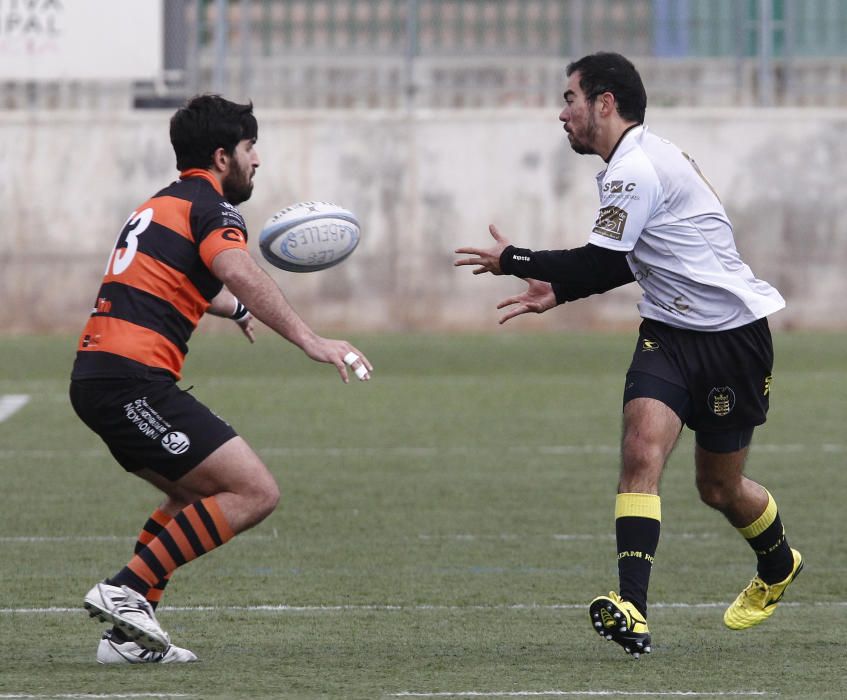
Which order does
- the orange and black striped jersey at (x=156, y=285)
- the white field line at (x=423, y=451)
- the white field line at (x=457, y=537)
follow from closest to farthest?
1. the orange and black striped jersey at (x=156, y=285)
2. the white field line at (x=457, y=537)
3. the white field line at (x=423, y=451)

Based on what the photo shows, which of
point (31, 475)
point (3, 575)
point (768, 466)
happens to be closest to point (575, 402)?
point (768, 466)

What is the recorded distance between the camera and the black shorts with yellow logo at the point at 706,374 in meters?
5.93

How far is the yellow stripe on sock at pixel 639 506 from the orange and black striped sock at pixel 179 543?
1.37 m

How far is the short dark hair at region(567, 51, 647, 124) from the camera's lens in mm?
6055

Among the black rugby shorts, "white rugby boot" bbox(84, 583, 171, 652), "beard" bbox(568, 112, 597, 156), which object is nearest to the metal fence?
"beard" bbox(568, 112, 597, 156)

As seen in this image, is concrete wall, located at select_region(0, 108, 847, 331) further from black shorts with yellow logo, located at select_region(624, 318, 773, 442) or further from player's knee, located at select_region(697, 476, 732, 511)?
black shorts with yellow logo, located at select_region(624, 318, 773, 442)

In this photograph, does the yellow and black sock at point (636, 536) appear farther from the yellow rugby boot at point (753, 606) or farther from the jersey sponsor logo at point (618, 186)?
the jersey sponsor logo at point (618, 186)

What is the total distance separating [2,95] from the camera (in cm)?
2195

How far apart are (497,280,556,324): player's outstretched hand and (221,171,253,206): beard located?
109 centimetres

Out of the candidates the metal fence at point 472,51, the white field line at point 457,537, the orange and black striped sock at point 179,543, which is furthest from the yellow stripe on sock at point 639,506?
the metal fence at point 472,51

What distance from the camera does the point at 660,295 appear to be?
6.03 meters

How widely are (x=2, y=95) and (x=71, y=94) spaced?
994 millimetres

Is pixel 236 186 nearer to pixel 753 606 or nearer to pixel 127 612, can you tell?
pixel 127 612

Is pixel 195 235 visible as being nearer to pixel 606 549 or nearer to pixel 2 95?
pixel 606 549
